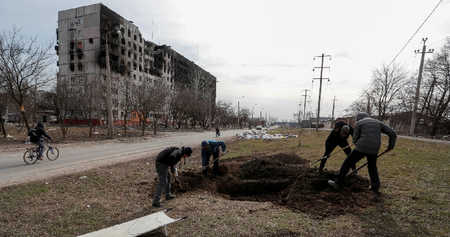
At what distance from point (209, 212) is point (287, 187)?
2.60 m

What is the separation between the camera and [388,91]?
114 feet

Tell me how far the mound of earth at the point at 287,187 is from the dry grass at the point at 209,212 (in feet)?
0.99

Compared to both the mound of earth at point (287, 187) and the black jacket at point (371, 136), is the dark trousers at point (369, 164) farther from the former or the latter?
the mound of earth at point (287, 187)

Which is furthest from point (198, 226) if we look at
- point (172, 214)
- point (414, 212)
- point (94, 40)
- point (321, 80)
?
point (94, 40)

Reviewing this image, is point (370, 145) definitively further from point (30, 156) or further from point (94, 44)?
point (94, 44)

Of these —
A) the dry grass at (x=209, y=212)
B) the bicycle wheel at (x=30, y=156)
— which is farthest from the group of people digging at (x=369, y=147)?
the bicycle wheel at (x=30, y=156)

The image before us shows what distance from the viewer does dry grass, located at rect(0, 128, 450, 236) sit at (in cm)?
335

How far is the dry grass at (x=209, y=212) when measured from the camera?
3.35 m

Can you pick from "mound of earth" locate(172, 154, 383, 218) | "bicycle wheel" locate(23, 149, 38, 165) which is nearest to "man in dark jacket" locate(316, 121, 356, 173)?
"mound of earth" locate(172, 154, 383, 218)

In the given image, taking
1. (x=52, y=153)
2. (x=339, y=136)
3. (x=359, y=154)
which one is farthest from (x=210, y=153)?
(x=52, y=153)

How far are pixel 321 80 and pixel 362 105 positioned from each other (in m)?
13.7

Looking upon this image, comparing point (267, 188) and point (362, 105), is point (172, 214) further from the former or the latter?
point (362, 105)

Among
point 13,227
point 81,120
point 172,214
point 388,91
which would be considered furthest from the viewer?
point 81,120

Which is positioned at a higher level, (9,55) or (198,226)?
(9,55)
